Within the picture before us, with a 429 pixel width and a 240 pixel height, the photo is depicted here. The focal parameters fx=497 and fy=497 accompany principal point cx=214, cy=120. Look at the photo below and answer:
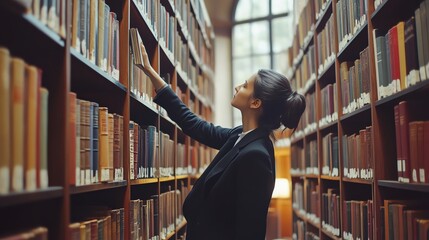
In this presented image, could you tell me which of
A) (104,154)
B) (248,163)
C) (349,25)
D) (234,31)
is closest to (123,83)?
(104,154)

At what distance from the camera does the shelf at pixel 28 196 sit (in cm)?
101

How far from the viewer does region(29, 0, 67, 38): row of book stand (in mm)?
1176

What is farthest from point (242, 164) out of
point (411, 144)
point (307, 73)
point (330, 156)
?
point (307, 73)

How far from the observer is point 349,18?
2580mm

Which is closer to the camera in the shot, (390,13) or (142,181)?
(390,13)

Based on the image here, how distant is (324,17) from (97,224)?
7.29 ft

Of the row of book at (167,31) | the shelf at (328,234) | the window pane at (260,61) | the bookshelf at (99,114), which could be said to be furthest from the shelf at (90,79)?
the window pane at (260,61)

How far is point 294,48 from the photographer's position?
5059 mm

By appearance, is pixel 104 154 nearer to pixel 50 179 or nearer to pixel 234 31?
pixel 50 179

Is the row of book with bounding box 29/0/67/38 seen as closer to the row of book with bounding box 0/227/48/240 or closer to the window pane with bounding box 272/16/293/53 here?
the row of book with bounding box 0/227/48/240

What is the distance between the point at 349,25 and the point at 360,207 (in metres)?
0.94

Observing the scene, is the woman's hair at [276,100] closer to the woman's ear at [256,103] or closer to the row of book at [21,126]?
the woman's ear at [256,103]

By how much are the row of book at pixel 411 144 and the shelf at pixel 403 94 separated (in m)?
0.04

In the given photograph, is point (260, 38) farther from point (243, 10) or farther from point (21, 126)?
point (21, 126)
